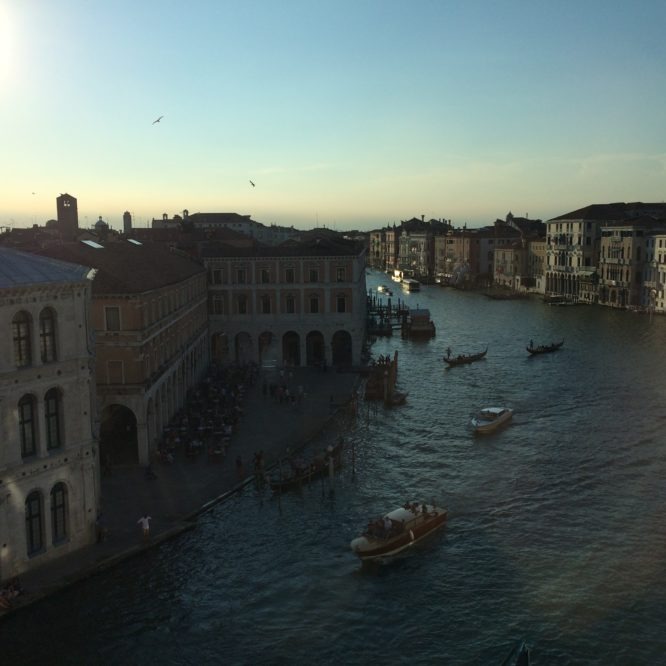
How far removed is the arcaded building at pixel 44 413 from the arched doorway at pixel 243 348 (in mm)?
34212

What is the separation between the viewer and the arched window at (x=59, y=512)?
78.8 ft

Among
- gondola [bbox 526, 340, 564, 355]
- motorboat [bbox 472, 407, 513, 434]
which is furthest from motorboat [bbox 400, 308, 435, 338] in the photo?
motorboat [bbox 472, 407, 513, 434]

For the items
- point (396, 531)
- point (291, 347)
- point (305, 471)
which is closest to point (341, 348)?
point (291, 347)

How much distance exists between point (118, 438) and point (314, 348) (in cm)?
2505

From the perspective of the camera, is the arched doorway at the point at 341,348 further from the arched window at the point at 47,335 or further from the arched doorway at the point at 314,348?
the arched window at the point at 47,335

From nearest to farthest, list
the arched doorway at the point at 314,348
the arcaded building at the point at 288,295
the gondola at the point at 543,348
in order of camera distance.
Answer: the arcaded building at the point at 288,295 < the arched doorway at the point at 314,348 < the gondola at the point at 543,348

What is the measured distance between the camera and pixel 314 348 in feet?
197

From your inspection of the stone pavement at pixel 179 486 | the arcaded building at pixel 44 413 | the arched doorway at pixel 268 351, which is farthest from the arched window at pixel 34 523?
the arched doorway at pixel 268 351

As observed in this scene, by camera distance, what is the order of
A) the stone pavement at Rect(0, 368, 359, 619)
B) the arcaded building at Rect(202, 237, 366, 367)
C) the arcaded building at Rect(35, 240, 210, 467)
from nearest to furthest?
the stone pavement at Rect(0, 368, 359, 619), the arcaded building at Rect(35, 240, 210, 467), the arcaded building at Rect(202, 237, 366, 367)

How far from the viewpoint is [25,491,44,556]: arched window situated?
23062 millimetres

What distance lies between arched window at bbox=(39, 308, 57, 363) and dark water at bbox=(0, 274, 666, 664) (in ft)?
23.1

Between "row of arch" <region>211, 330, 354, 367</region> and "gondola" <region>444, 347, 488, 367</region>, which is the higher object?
"row of arch" <region>211, 330, 354, 367</region>

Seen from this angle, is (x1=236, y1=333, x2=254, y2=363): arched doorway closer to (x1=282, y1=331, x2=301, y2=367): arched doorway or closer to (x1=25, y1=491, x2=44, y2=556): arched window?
(x1=282, y1=331, x2=301, y2=367): arched doorway

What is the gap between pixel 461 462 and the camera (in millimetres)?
36656
